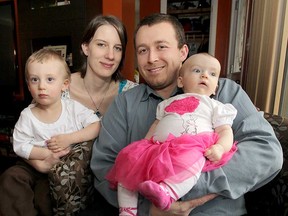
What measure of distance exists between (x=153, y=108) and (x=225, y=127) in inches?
17.5

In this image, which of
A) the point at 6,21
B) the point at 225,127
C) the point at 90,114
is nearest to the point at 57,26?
the point at 6,21

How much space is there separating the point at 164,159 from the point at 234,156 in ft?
1.03

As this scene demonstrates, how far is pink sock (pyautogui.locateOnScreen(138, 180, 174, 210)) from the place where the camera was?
0.83 m

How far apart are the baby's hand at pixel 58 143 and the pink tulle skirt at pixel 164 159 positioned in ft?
1.46

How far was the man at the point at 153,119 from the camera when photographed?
0.98m

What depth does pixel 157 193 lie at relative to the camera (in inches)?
32.7

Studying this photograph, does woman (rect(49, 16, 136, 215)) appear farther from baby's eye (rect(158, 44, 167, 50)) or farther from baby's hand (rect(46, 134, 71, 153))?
baby's eye (rect(158, 44, 167, 50))

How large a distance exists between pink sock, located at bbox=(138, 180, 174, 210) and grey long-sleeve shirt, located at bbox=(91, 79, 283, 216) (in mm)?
140

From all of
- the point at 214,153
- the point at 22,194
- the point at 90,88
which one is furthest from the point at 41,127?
the point at 214,153

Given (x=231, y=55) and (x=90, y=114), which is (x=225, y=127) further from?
(x=231, y=55)

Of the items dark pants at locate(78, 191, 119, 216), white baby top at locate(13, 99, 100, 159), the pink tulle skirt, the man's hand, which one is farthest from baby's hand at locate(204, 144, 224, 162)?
white baby top at locate(13, 99, 100, 159)

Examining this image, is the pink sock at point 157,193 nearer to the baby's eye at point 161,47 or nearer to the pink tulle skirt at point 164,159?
the pink tulle skirt at point 164,159

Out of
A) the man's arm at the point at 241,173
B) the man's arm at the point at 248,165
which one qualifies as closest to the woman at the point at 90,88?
the man's arm at the point at 241,173

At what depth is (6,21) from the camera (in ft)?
10.7
